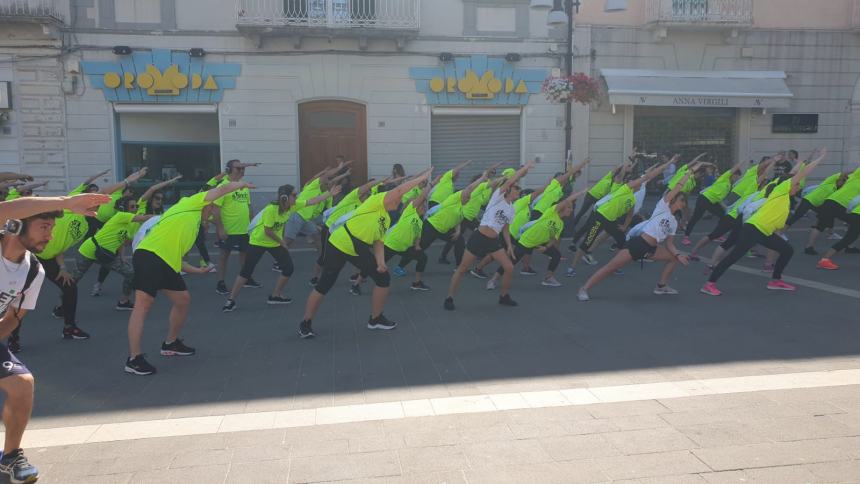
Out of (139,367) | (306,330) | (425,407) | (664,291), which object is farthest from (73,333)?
(664,291)

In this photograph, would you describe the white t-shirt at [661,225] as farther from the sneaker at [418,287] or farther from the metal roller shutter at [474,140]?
the metal roller shutter at [474,140]

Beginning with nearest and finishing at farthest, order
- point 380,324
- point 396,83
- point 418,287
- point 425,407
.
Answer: point 425,407
point 380,324
point 418,287
point 396,83

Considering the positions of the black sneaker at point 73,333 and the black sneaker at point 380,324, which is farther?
the black sneaker at point 380,324

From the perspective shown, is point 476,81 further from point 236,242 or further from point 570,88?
point 236,242

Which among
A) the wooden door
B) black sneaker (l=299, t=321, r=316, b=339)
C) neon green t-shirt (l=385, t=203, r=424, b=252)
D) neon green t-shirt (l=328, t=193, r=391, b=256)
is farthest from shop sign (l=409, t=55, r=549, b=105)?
black sneaker (l=299, t=321, r=316, b=339)

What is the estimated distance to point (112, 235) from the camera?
812cm

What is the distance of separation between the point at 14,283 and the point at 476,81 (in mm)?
14364

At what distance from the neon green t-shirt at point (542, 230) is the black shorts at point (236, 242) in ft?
12.6

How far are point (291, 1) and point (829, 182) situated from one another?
1216 cm

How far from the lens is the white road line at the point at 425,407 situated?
4555 millimetres

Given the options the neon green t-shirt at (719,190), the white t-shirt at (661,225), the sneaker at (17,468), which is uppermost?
the neon green t-shirt at (719,190)

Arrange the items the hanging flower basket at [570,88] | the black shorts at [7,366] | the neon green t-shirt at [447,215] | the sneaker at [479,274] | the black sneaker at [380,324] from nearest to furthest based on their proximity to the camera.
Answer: the black shorts at [7,366], the black sneaker at [380,324], the neon green t-shirt at [447,215], the sneaker at [479,274], the hanging flower basket at [570,88]

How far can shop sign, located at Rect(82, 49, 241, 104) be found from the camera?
15984 millimetres

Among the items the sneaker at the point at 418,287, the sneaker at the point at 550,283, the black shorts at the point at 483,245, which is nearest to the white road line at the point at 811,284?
the sneaker at the point at 550,283
